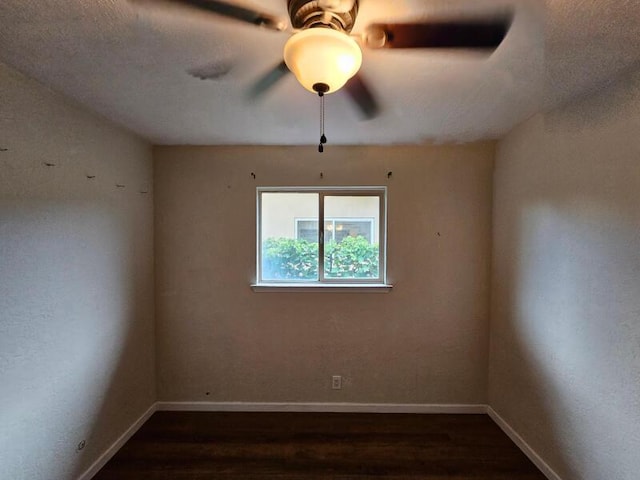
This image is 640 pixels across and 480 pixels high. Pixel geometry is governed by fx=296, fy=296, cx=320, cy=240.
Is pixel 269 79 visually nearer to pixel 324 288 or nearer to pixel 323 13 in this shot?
pixel 323 13

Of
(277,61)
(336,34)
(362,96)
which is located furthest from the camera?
(362,96)

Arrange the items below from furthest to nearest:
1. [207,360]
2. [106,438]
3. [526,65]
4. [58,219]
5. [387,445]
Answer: [207,360] → [387,445] → [106,438] → [58,219] → [526,65]

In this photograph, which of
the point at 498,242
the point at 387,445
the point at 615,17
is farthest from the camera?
the point at 498,242

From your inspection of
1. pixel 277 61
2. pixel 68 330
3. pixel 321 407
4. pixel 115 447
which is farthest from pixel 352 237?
pixel 115 447

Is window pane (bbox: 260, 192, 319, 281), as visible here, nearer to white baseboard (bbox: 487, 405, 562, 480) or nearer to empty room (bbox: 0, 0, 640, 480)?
empty room (bbox: 0, 0, 640, 480)

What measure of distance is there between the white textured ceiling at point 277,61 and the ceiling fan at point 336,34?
0.15ft

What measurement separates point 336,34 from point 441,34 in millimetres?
380

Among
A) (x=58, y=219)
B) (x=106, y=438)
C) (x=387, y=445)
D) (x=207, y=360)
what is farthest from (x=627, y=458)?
(x=58, y=219)

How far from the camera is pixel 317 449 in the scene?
80.4 inches

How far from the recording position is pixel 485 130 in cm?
211

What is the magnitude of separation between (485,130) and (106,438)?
331cm

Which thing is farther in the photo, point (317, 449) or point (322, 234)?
point (322, 234)

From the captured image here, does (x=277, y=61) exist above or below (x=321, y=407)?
above

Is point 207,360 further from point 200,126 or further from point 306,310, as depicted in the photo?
point 200,126
